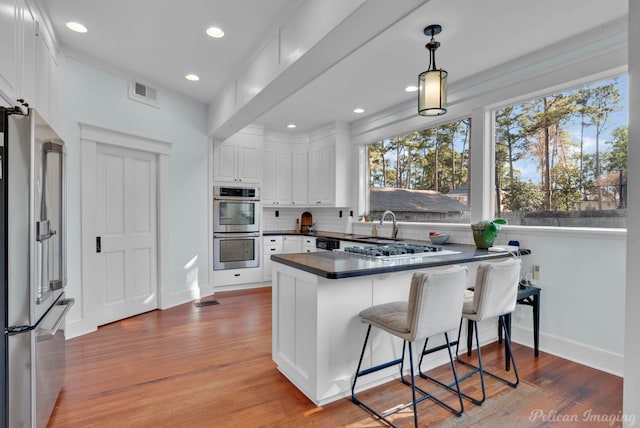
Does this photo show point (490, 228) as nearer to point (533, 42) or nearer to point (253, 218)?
point (533, 42)

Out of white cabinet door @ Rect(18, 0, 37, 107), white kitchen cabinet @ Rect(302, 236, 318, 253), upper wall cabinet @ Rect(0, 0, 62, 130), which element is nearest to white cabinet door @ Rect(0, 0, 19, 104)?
upper wall cabinet @ Rect(0, 0, 62, 130)

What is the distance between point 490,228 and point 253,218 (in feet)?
11.7

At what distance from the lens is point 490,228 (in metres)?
3.11

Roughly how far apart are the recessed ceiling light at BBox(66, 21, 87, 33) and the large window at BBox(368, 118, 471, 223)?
3727 millimetres

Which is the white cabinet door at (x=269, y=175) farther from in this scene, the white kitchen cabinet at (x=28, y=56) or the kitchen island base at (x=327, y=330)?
the white kitchen cabinet at (x=28, y=56)

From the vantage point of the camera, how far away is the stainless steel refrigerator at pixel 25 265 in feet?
4.86

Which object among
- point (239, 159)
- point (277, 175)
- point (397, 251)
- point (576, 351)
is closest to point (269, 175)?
point (277, 175)

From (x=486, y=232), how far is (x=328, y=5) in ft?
7.61

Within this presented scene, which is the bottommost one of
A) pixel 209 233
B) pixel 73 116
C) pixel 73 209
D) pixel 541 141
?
pixel 209 233

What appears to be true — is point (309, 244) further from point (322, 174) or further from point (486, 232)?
point (486, 232)

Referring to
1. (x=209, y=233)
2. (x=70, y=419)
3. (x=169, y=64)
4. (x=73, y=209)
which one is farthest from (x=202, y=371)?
(x=169, y=64)

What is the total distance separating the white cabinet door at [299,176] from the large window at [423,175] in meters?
1.30

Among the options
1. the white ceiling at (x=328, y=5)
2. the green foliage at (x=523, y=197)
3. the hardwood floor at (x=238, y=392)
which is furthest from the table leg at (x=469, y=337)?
the white ceiling at (x=328, y=5)

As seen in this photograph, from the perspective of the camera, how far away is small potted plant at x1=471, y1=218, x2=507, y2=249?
123 inches
